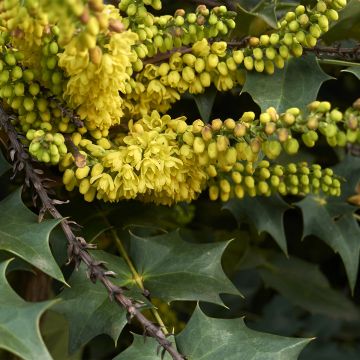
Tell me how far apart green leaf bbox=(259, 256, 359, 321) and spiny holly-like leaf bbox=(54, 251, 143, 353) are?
0.93 meters

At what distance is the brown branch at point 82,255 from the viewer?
3.28ft

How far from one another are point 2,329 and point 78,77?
35 cm

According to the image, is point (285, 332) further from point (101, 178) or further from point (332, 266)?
point (101, 178)

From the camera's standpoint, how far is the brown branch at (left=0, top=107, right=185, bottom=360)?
1.00m

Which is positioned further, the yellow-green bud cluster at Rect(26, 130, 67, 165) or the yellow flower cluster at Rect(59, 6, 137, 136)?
the yellow-green bud cluster at Rect(26, 130, 67, 165)

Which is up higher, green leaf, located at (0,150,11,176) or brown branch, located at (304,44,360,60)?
brown branch, located at (304,44,360,60)

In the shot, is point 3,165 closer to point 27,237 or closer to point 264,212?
point 27,237

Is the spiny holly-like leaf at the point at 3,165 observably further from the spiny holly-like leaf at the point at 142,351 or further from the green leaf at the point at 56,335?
the green leaf at the point at 56,335

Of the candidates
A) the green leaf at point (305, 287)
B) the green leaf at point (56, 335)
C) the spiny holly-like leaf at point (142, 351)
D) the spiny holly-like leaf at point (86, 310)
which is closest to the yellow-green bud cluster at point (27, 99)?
the spiny holly-like leaf at point (86, 310)

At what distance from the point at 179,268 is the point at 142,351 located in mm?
200

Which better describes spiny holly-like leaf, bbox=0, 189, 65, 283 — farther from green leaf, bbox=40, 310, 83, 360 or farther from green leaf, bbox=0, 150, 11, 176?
green leaf, bbox=40, 310, 83, 360

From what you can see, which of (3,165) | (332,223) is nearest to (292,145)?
(3,165)

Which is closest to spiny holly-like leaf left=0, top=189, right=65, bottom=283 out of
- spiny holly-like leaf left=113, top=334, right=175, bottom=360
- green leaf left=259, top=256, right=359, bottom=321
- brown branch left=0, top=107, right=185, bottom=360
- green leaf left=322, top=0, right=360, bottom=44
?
brown branch left=0, top=107, right=185, bottom=360

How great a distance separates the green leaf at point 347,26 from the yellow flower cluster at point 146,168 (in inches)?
14.4
